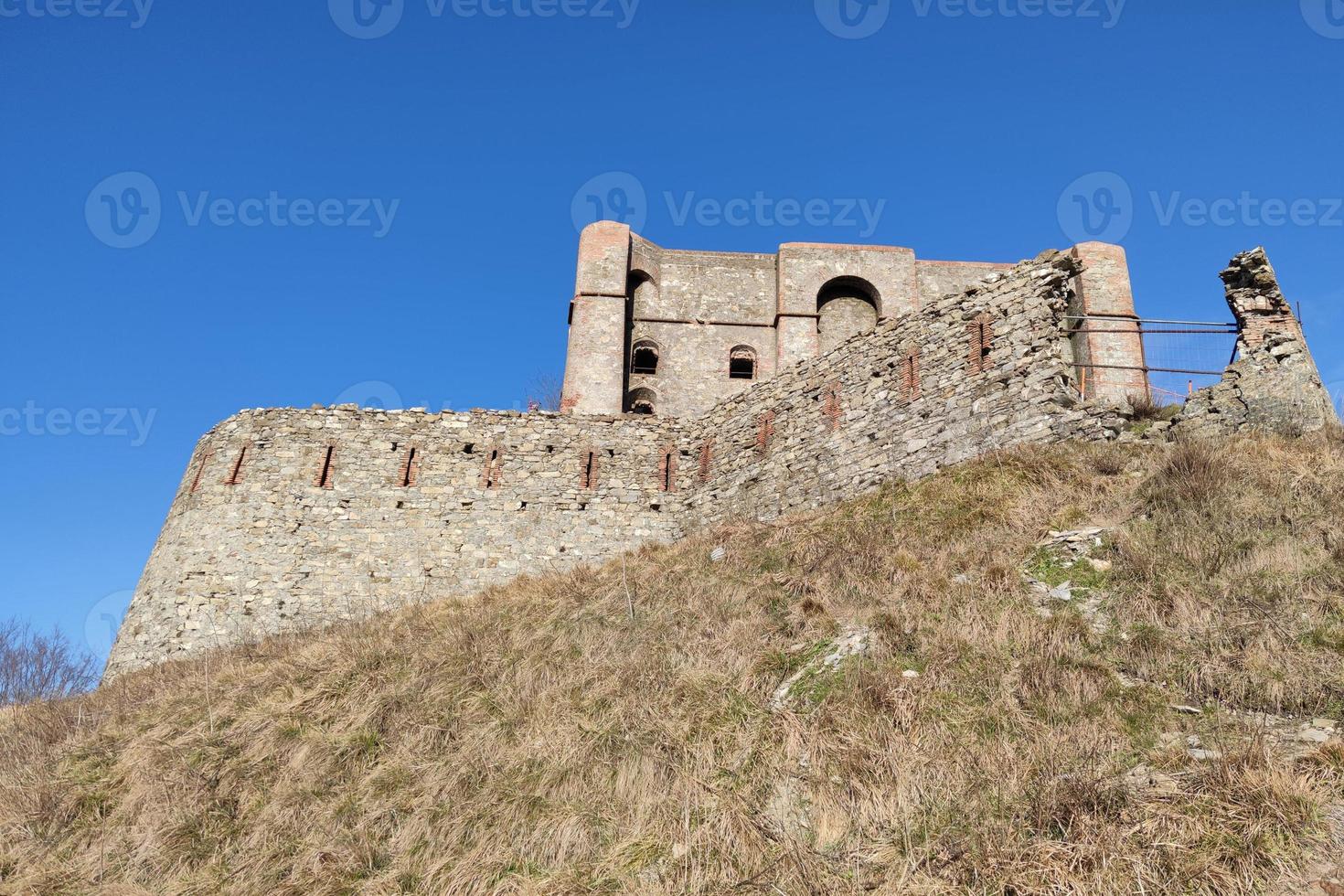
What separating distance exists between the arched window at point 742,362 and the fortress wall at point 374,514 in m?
10.7

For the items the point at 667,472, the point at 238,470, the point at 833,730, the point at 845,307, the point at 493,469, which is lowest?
the point at 833,730

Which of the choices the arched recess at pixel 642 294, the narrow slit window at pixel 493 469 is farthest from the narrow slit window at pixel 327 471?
the arched recess at pixel 642 294

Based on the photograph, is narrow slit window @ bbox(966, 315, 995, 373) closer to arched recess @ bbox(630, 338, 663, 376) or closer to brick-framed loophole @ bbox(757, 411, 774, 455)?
brick-framed loophole @ bbox(757, 411, 774, 455)

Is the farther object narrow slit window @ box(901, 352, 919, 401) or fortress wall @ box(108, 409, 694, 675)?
fortress wall @ box(108, 409, 694, 675)

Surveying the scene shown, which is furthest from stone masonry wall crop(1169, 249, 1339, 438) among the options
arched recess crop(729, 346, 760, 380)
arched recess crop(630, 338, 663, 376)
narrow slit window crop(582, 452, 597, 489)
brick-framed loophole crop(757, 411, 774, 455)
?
arched recess crop(630, 338, 663, 376)

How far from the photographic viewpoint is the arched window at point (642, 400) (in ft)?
92.5

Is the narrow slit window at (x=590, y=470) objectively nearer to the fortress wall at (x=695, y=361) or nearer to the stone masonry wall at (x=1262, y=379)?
the fortress wall at (x=695, y=361)

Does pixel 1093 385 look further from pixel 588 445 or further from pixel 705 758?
pixel 705 758

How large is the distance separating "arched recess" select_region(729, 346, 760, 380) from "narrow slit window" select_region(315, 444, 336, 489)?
14.8 metres

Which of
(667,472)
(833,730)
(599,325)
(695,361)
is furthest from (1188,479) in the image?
(695,361)

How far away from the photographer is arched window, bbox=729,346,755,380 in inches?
1134

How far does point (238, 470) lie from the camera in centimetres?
1730

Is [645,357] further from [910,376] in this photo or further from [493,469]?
[910,376]

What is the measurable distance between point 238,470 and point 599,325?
1279 centimetres
